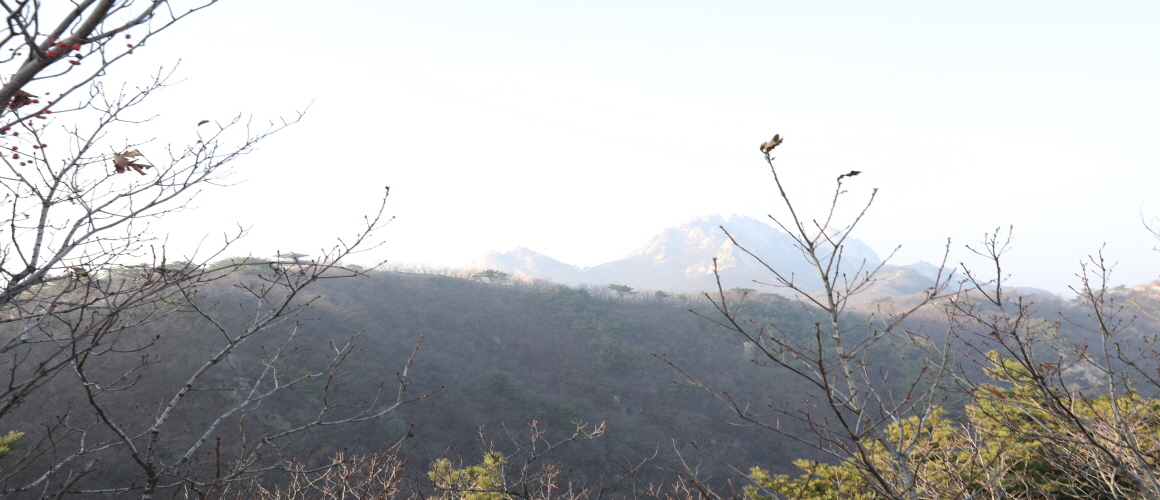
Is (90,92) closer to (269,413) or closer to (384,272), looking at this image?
(269,413)

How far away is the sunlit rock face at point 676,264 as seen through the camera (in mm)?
95812

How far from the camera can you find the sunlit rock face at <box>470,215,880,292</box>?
95.8 metres

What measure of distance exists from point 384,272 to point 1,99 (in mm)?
29997

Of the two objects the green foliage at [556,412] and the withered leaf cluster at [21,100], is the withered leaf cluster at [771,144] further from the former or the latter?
the green foliage at [556,412]

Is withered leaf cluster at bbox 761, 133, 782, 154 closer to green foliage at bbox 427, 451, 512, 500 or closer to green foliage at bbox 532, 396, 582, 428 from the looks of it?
green foliage at bbox 427, 451, 512, 500

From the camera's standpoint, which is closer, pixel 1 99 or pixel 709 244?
pixel 1 99

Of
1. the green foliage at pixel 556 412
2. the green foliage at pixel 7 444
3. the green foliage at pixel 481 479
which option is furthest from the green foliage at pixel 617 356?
the green foliage at pixel 7 444

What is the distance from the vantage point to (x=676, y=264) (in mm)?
108062

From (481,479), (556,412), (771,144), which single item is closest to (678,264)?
(556,412)

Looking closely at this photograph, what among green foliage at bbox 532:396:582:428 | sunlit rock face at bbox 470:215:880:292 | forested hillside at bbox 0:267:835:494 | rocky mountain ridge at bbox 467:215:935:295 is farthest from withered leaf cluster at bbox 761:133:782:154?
sunlit rock face at bbox 470:215:880:292

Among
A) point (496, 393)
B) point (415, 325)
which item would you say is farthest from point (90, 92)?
point (415, 325)

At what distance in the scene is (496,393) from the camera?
59.7 ft

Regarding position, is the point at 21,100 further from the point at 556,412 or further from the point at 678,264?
the point at 678,264

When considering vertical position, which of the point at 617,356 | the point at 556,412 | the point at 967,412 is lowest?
the point at 556,412
